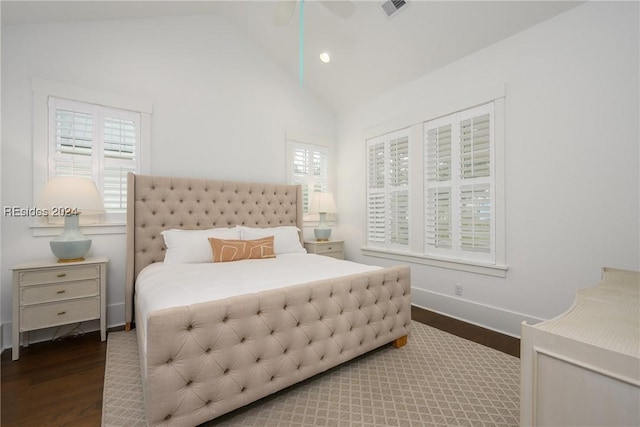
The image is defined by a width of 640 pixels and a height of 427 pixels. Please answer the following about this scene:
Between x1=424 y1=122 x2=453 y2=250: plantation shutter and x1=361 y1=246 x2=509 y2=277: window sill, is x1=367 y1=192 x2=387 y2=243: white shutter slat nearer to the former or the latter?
x1=361 y1=246 x2=509 y2=277: window sill

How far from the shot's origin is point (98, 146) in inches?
108

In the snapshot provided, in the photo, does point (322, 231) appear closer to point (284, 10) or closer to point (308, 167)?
point (308, 167)

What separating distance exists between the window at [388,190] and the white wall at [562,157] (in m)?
0.87

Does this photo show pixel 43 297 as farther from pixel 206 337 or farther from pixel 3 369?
pixel 206 337

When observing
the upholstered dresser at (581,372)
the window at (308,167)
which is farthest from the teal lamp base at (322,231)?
the upholstered dresser at (581,372)

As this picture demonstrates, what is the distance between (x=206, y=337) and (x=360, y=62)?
345cm

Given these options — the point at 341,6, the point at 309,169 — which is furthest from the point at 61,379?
the point at 341,6

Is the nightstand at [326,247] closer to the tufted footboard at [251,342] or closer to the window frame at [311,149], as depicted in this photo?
the window frame at [311,149]

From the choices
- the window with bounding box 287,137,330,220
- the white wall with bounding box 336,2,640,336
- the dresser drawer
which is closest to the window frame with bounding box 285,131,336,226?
the window with bounding box 287,137,330,220

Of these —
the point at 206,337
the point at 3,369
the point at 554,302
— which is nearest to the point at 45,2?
the point at 3,369

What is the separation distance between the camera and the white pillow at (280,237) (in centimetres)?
318

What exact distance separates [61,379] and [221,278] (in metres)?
1.23

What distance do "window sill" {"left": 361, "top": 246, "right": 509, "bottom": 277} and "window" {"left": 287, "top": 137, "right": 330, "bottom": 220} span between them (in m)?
1.14

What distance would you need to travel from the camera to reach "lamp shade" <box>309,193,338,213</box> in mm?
4004
